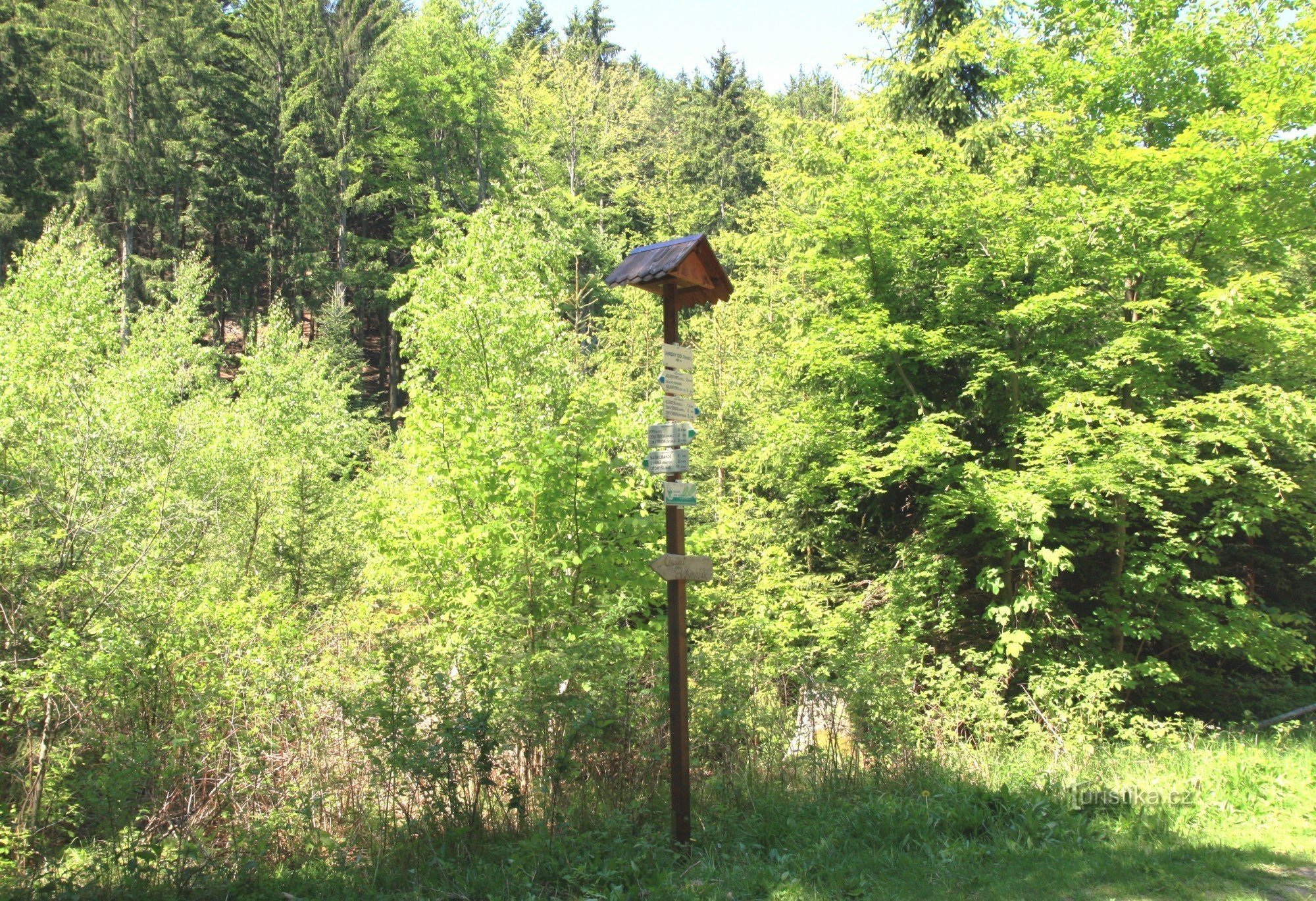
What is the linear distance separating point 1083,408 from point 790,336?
4739 millimetres

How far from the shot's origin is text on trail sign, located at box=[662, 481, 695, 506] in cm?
509

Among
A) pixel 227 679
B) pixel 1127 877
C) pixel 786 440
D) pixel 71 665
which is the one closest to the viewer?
pixel 1127 877

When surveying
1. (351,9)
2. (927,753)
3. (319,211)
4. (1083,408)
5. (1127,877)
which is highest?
(351,9)

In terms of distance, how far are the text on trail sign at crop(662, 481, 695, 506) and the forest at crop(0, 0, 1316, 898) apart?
150 cm

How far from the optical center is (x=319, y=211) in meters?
31.7

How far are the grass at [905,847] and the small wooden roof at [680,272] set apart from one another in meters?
3.48

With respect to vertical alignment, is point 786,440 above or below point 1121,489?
above

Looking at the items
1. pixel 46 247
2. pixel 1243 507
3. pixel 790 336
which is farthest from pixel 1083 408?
pixel 46 247

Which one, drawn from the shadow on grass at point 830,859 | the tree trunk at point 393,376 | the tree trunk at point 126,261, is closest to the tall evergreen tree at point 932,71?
the shadow on grass at point 830,859

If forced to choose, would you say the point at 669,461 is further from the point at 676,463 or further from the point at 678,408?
the point at 678,408

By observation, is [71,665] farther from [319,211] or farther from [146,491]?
[319,211]

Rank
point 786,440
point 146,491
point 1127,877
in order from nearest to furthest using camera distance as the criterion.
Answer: point 1127,877 → point 146,491 → point 786,440

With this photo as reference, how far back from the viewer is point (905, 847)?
15.8ft

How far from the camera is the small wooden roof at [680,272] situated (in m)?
5.25
